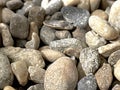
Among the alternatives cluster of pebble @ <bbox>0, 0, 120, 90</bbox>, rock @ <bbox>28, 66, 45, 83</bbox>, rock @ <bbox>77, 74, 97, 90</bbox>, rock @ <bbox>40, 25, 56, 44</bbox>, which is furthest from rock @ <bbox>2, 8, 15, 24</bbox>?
rock @ <bbox>77, 74, 97, 90</bbox>

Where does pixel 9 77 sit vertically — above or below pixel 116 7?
below

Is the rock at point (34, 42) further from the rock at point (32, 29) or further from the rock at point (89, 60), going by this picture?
the rock at point (89, 60)

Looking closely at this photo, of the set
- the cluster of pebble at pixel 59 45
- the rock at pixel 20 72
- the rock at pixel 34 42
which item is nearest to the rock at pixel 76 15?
the cluster of pebble at pixel 59 45

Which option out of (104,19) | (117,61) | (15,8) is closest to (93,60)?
(117,61)

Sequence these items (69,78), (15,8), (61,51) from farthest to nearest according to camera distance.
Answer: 1. (15,8)
2. (61,51)
3. (69,78)

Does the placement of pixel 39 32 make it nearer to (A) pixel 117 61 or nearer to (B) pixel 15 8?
(B) pixel 15 8

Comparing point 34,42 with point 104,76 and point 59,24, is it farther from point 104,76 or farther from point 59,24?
point 104,76

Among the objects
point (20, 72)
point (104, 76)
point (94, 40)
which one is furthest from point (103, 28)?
point (20, 72)

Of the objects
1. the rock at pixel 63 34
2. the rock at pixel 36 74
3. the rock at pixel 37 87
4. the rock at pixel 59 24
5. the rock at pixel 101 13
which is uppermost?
the rock at pixel 101 13
